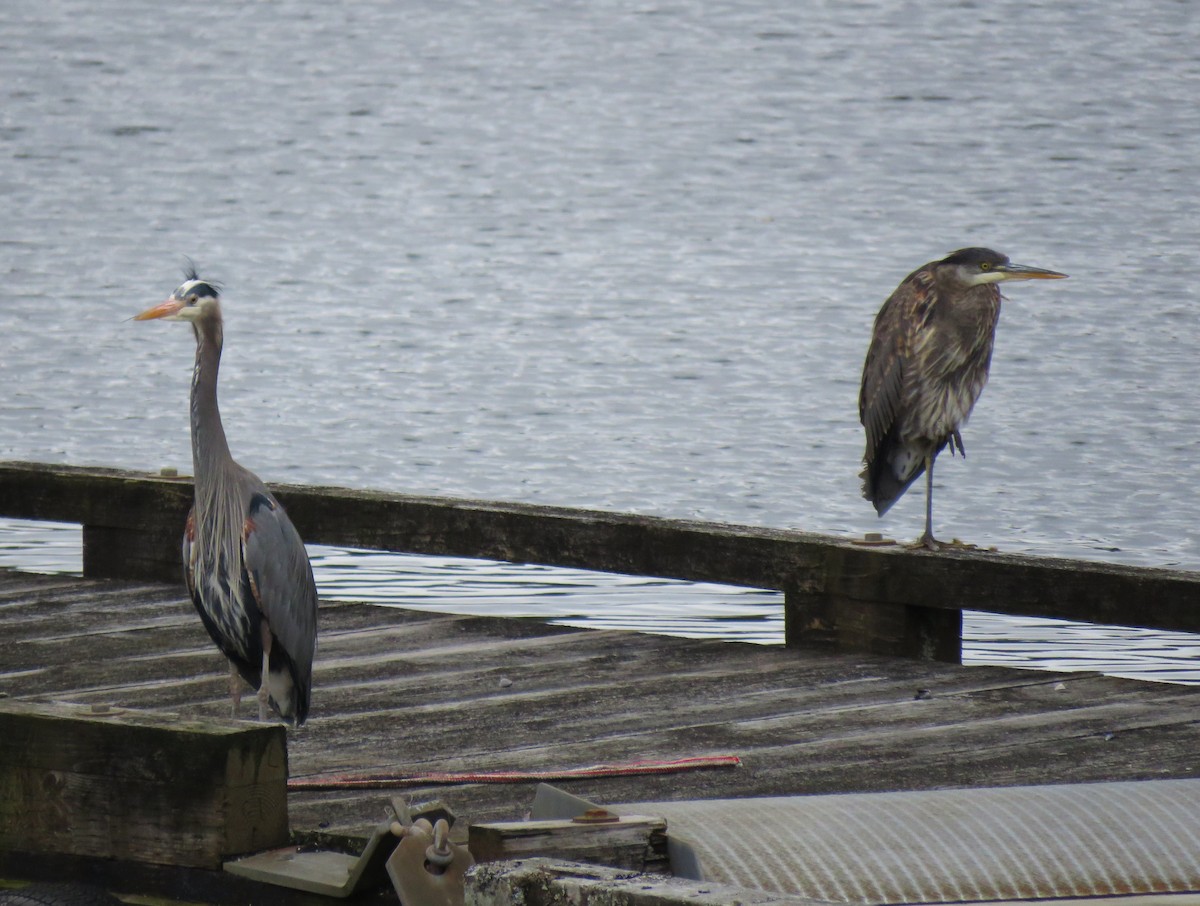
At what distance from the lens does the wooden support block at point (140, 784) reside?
332 centimetres

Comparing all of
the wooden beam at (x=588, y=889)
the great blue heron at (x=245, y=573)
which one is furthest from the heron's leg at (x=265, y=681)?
the wooden beam at (x=588, y=889)

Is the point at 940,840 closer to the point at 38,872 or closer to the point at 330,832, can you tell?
the point at 330,832

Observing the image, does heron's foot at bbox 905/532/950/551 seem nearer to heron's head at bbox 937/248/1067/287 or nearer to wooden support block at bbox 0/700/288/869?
heron's head at bbox 937/248/1067/287

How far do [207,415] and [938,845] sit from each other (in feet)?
6.59

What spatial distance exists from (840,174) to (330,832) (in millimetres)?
20453

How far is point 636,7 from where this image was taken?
30000 mm

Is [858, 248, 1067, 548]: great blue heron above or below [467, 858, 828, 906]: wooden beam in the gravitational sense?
above

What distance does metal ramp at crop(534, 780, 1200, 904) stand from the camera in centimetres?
304

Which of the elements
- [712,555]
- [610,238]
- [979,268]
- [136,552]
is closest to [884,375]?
[979,268]

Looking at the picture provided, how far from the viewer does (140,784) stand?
3375 mm

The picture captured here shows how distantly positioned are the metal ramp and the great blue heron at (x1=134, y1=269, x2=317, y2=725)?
45.2 inches

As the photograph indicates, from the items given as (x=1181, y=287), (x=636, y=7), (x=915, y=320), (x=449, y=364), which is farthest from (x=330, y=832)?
(x=636, y=7)

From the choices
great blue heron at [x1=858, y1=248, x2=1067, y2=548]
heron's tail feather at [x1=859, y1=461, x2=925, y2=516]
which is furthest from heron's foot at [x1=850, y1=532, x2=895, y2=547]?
heron's tail feather at [x1=859, y1=461, x2=925, y2=516]

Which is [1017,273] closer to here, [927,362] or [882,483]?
[927,362]
